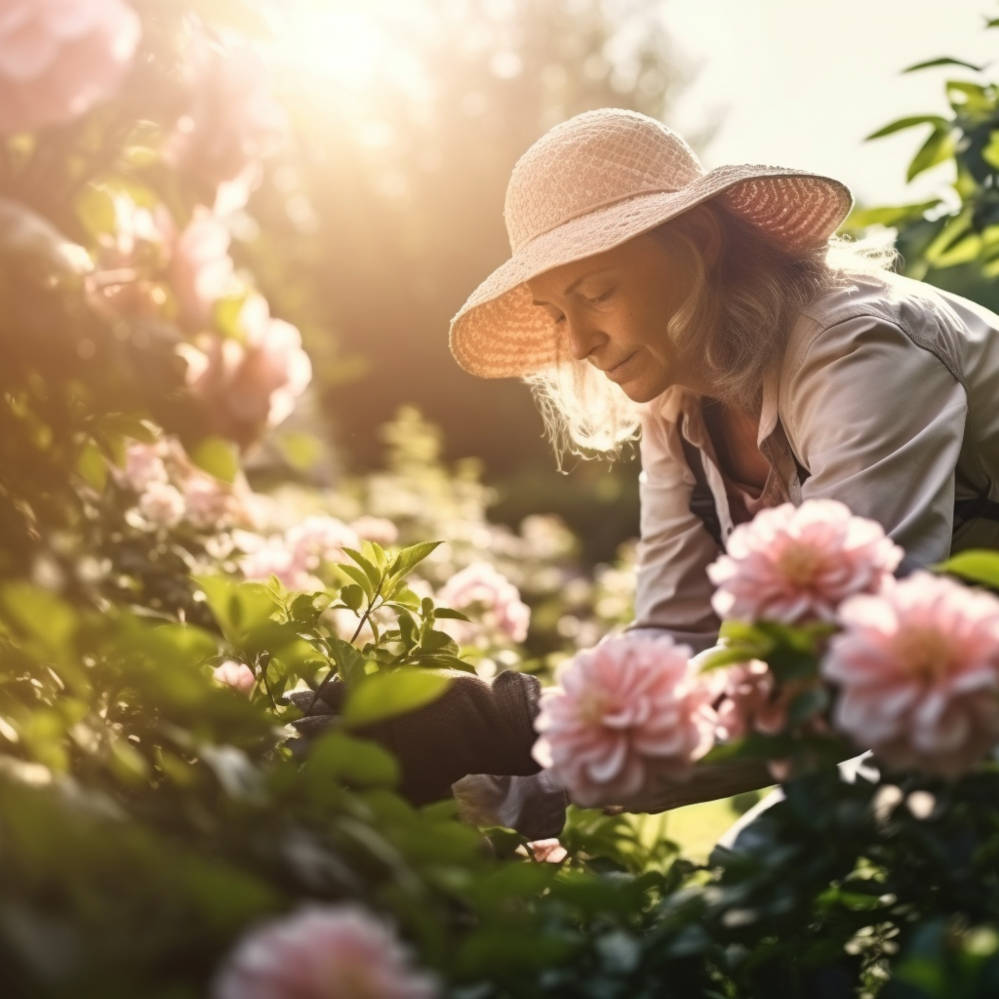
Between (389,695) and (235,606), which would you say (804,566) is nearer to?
(389,695)

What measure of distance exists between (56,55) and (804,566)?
0.73m

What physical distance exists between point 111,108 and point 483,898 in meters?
0.75

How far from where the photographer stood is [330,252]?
16.6 m

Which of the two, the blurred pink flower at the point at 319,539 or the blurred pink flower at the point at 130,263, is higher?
the blurred pink flower at the point at 130,263

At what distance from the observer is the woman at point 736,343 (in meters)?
1.73

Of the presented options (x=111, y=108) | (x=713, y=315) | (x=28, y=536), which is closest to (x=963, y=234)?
(x=713, y=315)

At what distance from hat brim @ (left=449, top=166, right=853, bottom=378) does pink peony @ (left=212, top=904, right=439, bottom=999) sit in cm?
137

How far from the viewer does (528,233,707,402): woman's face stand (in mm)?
2020

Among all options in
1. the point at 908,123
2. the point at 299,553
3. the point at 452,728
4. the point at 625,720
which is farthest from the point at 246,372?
the point at 908,123

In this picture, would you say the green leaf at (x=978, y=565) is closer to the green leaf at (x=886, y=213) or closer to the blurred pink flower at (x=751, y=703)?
the blurred pink flower at (x=751, y=703)

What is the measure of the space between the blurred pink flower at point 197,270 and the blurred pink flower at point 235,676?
1.97ft

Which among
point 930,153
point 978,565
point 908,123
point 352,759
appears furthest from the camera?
point 930,153

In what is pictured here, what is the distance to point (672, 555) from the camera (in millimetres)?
2428

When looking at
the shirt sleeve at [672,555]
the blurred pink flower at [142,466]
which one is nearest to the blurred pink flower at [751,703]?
the shirt sleeve at [672,555]
